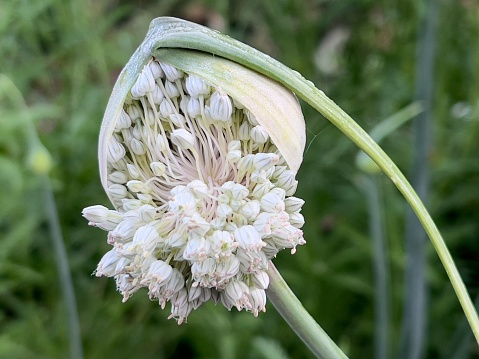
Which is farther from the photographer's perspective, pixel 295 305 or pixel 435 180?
pixel 435 180

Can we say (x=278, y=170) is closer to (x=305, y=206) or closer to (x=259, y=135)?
(x=259, y=135)

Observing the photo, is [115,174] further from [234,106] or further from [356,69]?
[356,69]

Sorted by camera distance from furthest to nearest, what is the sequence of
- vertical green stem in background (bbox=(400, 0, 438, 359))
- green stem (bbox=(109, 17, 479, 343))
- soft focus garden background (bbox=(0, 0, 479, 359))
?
soft focus garden background (bbox=(0, 0, 479, 359)), vertical green stem in background (bbox=(400, 0, 438, 359)), green stem (bbox=(109, 17, 479, 343))

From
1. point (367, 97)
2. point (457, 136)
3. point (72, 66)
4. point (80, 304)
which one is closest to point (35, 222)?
point (80, 304)

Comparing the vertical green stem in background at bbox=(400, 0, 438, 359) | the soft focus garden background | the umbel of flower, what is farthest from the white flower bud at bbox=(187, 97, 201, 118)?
the soft focus garden background

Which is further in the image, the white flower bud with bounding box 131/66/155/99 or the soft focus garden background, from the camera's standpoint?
the soft focus garden background

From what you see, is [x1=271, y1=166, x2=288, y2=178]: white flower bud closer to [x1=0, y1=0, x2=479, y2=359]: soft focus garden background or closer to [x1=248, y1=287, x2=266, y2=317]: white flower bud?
[x1=248, y1=287, x2=266, y2=317]: white flower bud
